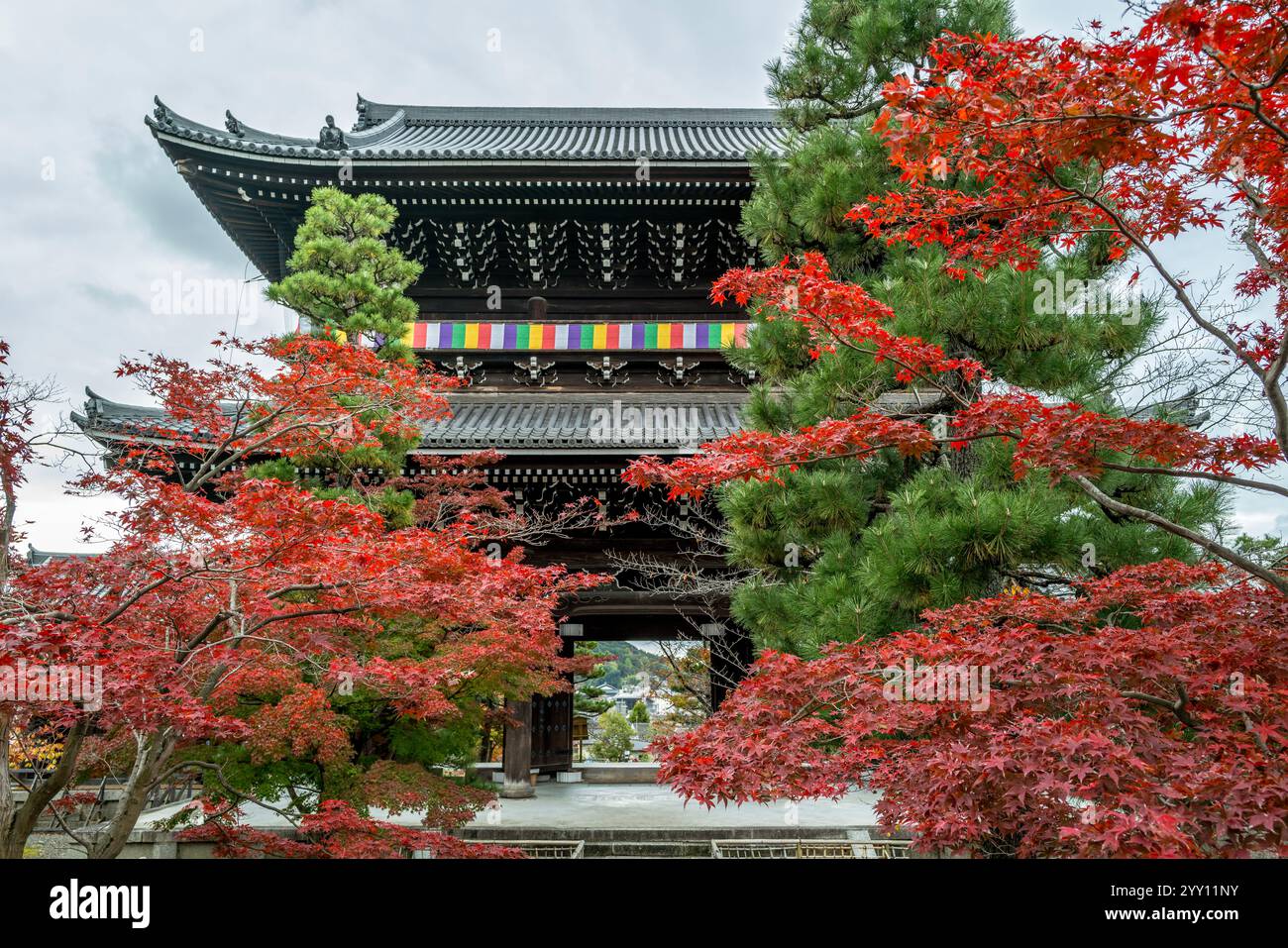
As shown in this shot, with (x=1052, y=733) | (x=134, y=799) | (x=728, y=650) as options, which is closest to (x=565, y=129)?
(x=728, y=650)

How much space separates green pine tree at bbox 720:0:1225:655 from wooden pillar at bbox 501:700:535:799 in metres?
4.96

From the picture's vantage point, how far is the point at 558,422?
9.29 metres

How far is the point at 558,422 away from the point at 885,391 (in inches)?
182

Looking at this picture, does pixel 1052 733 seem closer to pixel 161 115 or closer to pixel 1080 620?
pixel 1080 620

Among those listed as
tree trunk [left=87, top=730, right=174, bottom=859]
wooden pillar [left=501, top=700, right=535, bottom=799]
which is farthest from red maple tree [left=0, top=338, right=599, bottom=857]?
wooden pillar [left=501, top=700, right=535, bottom=799]

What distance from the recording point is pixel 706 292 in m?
10.5

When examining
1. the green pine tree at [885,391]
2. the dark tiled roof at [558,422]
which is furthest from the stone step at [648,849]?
the dark tiled roof at [558,422]

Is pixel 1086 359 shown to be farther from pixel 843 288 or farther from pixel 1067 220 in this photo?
pixel 843 288

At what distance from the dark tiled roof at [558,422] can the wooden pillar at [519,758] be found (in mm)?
3672

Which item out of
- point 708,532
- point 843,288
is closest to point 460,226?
point 708,532

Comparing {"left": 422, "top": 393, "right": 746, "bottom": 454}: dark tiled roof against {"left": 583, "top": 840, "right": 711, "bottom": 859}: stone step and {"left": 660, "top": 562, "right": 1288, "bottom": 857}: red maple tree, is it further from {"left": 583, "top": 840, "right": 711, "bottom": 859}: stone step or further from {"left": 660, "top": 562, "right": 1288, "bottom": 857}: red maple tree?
{"left": 660, "top": 562, "right": 1288, "bottom": 857}: red maple tree

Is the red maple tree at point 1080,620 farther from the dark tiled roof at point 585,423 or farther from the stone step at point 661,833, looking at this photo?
the stone step at point 661,833

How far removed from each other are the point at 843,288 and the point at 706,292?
667 cm

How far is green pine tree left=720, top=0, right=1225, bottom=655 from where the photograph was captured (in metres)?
4.75
